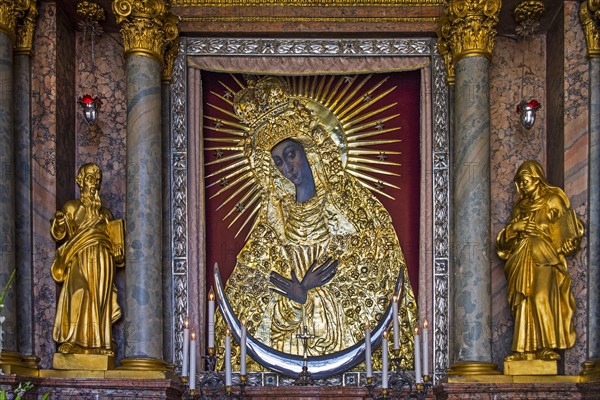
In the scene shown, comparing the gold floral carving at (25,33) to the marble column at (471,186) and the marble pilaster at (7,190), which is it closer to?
the marble pilaster at (7,190)

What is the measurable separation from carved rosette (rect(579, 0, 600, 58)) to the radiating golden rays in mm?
2493

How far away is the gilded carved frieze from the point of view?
12.0 m

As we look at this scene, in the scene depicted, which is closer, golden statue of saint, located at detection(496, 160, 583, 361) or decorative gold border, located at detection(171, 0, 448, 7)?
golden statue of saint, located at detection(496, 160, 583, 361)

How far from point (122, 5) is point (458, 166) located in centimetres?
425

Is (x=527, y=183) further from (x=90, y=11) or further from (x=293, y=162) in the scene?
(x=90, y=11)

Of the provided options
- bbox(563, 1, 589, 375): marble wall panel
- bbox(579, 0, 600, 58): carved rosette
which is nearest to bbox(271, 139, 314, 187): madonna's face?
bbox(563, 1, 589, 375): marble wall panel

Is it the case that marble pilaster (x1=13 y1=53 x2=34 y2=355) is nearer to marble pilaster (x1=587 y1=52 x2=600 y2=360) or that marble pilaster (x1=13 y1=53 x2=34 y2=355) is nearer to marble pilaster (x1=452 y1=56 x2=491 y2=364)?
marble pilaster (x1=452 y1=56 x2=491 y2=364)

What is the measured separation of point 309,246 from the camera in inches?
509

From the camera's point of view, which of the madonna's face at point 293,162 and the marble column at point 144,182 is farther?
the madonna's face at point 293,162

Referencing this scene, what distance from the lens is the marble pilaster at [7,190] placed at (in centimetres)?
1095

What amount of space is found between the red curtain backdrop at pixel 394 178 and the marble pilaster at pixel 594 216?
2.19 meters

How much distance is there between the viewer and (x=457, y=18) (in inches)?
479

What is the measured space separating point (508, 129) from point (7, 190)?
5.97 metres

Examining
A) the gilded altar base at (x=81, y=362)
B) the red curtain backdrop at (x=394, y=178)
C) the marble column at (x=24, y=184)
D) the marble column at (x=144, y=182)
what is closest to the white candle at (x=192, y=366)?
the marble column at (x=144, y=182)
